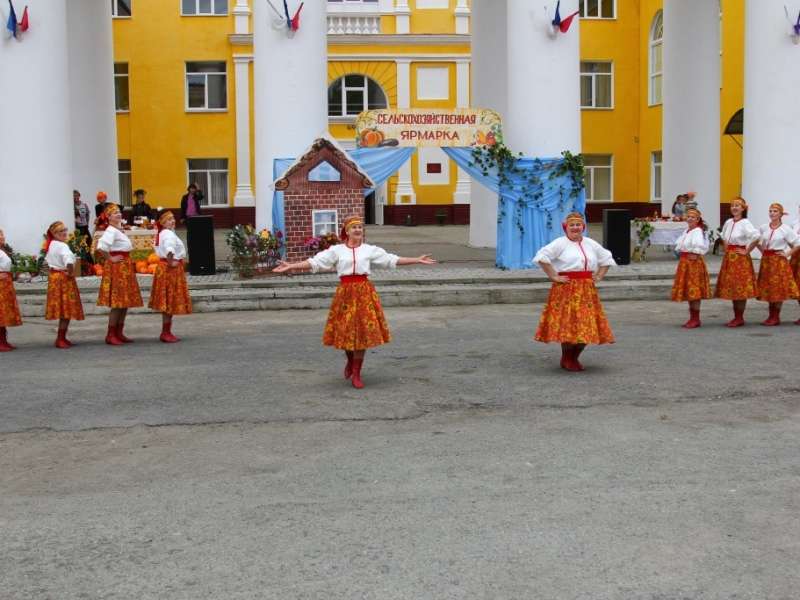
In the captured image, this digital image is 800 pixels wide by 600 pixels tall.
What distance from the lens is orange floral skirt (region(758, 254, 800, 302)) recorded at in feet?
45.4

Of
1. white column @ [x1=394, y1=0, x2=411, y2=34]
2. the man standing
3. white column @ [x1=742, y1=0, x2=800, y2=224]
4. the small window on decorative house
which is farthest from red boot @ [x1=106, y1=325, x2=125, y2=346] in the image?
white column @ [x1=394, y1=0, x2=411, y2=34]

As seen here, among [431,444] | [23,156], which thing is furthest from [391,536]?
[23,156]

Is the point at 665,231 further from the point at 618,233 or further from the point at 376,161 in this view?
the point at 376,161

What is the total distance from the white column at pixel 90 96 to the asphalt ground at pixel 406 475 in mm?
14937

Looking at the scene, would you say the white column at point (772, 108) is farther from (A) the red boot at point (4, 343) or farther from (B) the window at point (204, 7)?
(B) the window at point (204, 7)

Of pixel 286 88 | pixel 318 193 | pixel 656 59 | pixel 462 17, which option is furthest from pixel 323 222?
pixel 656 59

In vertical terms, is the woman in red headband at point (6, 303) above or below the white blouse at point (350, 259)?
below

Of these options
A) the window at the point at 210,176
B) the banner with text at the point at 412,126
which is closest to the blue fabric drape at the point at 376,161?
the banner with text at the point at 412,126

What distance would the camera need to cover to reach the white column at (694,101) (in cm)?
2545

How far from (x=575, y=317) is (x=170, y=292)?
5.26 meters

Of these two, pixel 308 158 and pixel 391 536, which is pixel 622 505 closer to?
pixel 391 536

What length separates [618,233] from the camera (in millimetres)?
21422

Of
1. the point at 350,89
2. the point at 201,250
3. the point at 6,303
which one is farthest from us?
the point at 350,89

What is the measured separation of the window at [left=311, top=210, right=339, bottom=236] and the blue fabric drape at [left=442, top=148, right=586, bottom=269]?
2.56 m
